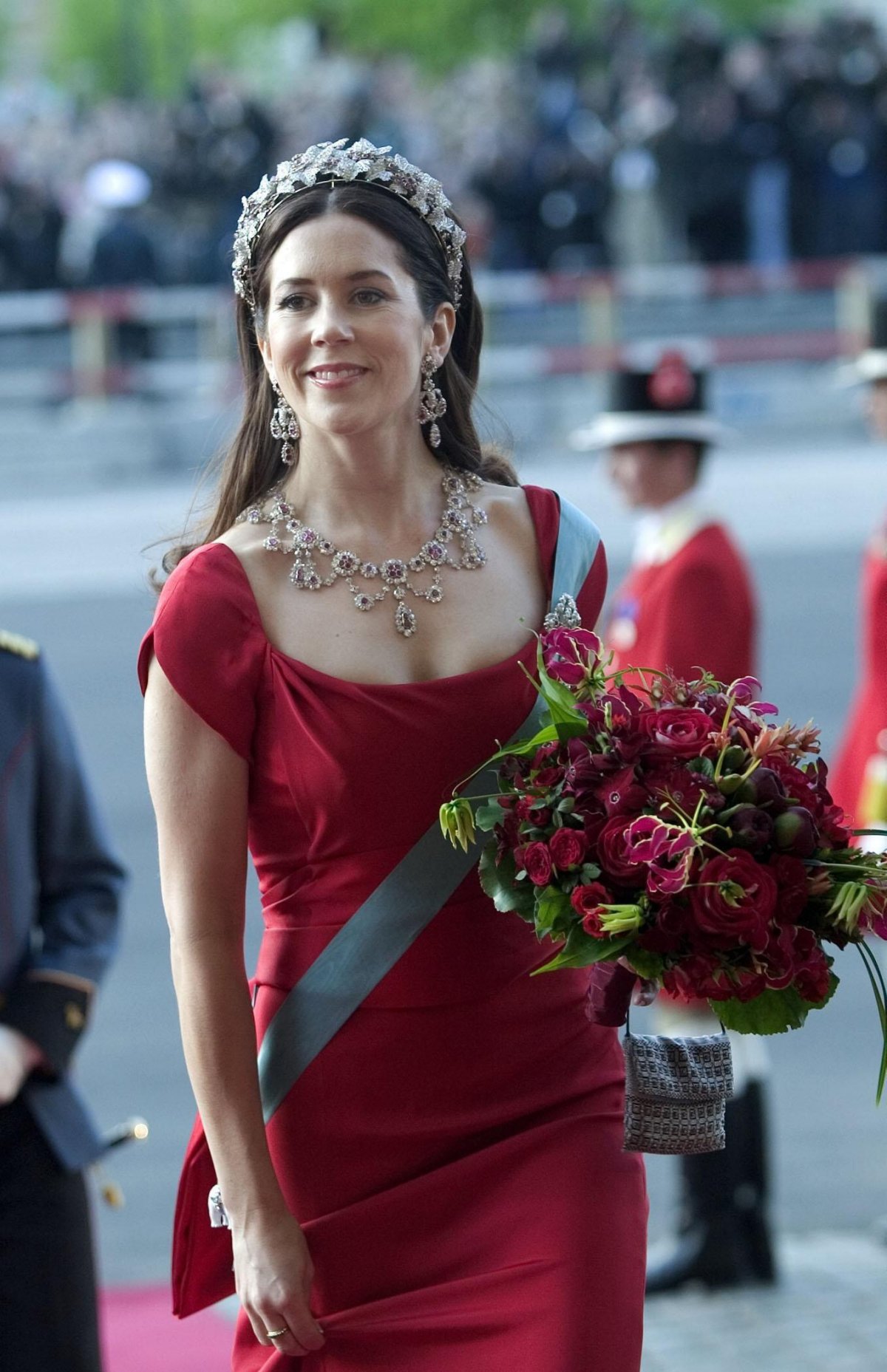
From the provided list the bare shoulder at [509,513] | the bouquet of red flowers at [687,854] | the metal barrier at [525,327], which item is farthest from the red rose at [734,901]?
the metal barrier at [525,327]

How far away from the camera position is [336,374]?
284cm

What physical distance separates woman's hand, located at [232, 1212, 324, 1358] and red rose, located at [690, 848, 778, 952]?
676mm

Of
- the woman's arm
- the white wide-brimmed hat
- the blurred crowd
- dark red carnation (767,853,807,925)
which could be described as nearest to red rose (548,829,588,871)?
dark red carnation (767,853,807,925)

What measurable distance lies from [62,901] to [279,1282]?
1127 millimetres

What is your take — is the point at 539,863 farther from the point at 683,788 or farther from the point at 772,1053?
the point at 772,1053

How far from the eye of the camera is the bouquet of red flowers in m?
2.51

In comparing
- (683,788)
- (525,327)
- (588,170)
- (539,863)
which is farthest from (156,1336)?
(588,170)

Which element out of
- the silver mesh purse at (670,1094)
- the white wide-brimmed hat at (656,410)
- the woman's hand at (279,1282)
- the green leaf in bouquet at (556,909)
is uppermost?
the white wide-brimmed hat at (656,410)

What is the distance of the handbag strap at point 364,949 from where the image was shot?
9.24 ft

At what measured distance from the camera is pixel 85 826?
371cm

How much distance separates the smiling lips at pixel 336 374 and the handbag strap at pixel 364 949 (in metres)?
0.48

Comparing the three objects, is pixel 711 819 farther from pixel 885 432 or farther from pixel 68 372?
pixel 68 372

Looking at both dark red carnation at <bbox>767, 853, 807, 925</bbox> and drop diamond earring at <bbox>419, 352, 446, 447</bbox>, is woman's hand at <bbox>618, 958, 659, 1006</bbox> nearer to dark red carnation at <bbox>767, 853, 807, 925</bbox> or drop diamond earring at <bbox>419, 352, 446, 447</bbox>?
dark red carnation at <bbox>767, 853, 807, 925</bbox>

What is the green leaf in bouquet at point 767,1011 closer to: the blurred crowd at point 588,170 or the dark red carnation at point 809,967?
the dark red carnation at point 809,967
